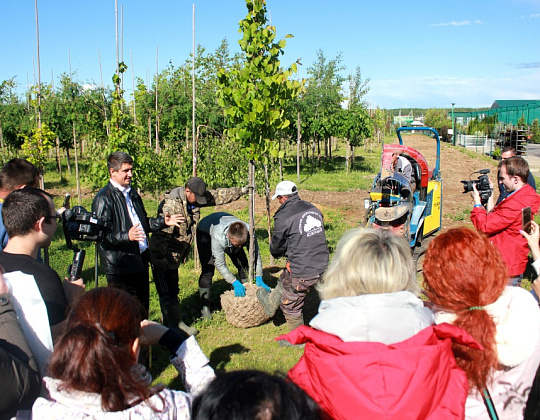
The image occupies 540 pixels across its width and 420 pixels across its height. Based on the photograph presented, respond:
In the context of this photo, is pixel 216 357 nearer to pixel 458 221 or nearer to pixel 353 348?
pixel 353 348

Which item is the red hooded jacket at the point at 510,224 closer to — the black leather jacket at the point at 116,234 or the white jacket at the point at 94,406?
the black leather jacket at the point at 116,234

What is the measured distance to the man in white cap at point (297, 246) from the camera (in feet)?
14.5

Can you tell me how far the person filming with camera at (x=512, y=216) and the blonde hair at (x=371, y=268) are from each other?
279cm

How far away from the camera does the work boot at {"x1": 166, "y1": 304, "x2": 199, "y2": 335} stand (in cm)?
489

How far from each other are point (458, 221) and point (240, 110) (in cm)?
776

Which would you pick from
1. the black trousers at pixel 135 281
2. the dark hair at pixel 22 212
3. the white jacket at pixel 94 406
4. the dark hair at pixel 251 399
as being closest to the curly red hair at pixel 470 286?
the dark hair at pixel 251 399

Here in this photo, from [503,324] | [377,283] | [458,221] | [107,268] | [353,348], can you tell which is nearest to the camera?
[353,348]

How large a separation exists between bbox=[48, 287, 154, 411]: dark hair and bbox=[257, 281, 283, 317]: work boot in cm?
333

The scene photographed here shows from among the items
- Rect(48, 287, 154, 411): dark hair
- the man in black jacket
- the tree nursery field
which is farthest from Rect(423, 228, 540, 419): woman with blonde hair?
the man in black jacket

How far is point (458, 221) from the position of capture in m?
11.0

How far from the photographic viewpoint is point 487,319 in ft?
6.31

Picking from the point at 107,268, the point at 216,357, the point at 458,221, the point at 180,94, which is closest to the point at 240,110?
the point at 107,268

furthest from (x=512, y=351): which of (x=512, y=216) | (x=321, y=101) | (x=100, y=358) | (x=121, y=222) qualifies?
(x=321, y=101)

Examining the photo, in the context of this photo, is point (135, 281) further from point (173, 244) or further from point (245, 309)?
point (245, 309)
